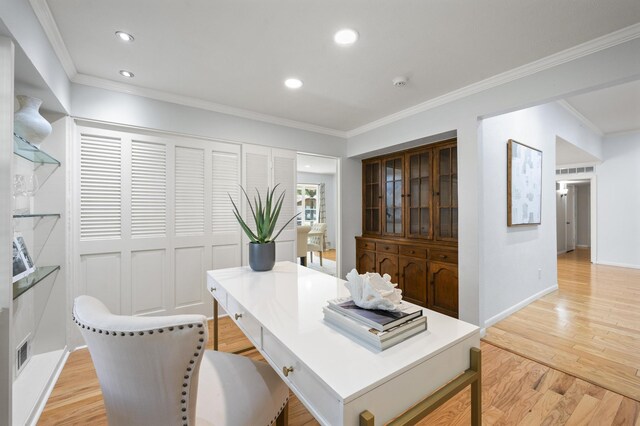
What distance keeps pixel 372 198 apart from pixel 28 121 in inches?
142

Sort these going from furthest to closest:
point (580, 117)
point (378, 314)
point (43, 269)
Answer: point (580, 117) < point (43, 269) < point (378, 314)

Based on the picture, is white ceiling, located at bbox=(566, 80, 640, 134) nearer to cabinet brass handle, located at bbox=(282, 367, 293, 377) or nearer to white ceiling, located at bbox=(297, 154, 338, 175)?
white ceiling, located at bbox=(297, 154, 338, 175)

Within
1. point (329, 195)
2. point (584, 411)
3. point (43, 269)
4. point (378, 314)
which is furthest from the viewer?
point (329, 195)

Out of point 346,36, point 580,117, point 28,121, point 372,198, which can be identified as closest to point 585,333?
point 372,198

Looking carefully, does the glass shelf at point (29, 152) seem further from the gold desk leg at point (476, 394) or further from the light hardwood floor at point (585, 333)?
the light hardwood floor at point (585, 333)

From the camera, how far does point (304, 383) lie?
2.73ft

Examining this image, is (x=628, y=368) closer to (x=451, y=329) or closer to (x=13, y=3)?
A: (x=451, y=329)

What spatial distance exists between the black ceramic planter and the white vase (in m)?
1.55

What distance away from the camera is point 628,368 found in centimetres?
209

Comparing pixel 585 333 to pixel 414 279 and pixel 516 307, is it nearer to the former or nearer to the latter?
pixel 516 307

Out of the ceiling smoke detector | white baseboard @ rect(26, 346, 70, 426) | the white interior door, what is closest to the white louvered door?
white baseboard @ rect(26, 346, 70, 426)

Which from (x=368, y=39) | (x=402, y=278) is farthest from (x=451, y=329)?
(x=402, y=278)

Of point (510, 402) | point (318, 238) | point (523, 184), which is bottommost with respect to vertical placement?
point (510, 402)

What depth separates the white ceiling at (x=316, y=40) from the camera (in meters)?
1.58
